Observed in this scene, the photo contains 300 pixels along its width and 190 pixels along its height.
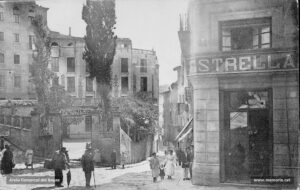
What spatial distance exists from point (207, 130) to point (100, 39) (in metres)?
7.31

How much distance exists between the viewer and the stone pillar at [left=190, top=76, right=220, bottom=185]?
1094 centimetres

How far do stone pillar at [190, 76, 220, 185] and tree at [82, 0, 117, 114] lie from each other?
593 centimetres

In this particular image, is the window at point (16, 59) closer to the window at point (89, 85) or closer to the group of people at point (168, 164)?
the window at point (89, 85)

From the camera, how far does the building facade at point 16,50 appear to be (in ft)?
116

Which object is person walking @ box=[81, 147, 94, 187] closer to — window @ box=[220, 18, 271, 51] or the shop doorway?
the shop doorway

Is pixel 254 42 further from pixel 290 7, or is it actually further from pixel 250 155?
pixel 250 155

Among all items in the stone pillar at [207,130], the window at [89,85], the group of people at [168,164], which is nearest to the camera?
the stone pillar at [207,130]

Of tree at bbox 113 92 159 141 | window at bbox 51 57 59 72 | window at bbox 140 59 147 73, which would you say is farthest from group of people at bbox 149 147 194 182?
window at bbox 140 59 147 73

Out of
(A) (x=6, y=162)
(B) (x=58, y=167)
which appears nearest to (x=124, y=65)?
(A) (x=6, y=162)

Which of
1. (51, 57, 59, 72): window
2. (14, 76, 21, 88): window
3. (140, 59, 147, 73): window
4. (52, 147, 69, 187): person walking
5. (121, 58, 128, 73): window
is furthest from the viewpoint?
(140, 59, 147, 73): window

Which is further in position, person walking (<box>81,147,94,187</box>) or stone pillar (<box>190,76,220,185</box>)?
person walking (<box>81,147,94,187</box>)

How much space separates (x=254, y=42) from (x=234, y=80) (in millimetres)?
1302

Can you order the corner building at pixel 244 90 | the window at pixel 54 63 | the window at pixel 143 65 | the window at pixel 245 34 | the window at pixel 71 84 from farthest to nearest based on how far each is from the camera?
the window at pixel 143 65, the window at pixel 71 84, the window at pixel 54 63, the window at pixel 245 34, the corner building at pixel 244 90

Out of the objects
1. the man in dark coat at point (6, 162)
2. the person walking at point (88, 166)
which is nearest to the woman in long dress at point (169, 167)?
the person walking at point (88, 166)
